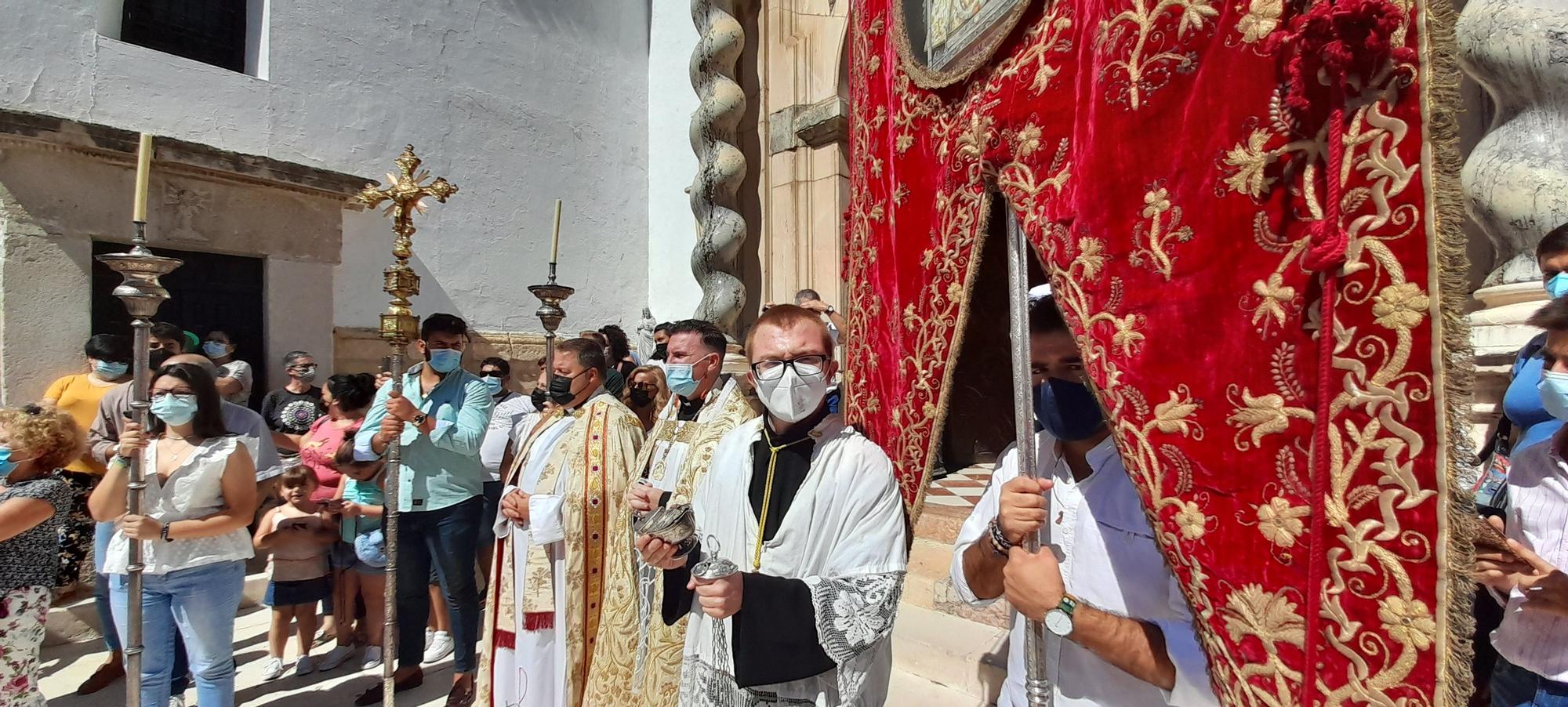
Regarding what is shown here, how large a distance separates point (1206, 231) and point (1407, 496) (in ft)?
1.32

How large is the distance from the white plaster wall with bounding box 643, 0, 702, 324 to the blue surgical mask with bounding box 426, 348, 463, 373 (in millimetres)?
4401

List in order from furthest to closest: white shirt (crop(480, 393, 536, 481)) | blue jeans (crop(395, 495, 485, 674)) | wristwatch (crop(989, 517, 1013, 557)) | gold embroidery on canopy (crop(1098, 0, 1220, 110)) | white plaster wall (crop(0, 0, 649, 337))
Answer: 1. white plaster wall (crop(0, 0, 649, 337))
2. white shirt (crop(480, 393, 536, 481))
3. blue jeans (crop(395, 495, 485, 674))
4. wristwatch (crop(989, 517, 1013, 557))
5. gold embroidery on canopy (crop(1098, 0, 1220, 110))

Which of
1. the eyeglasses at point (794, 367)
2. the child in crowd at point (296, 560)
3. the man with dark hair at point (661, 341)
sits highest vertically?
the man with dark hair at point (661, 341)

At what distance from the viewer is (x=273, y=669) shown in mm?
4613

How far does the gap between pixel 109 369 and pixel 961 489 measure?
5778 mm

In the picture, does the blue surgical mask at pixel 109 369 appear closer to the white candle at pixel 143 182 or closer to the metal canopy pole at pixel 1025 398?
the white candle at pixel 143 182

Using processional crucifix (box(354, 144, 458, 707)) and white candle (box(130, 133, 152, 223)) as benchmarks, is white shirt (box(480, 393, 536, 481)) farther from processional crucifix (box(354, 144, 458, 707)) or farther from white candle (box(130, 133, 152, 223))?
white candle (box(130, 133, 152, 223))

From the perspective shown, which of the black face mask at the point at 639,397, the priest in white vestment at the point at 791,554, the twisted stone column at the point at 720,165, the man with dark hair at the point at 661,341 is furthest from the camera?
the twisted stone column at the point at 720,165

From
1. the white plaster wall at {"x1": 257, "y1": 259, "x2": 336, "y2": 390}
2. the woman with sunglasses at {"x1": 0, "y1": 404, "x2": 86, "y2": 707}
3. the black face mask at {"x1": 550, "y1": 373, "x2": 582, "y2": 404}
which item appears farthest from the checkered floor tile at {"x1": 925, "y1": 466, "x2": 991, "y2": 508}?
the white plaster wall at {"x1": 257, "y1": 259, "x2": 336, "y2": 390}

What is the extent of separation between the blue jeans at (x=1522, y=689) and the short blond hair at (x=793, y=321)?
2.05 meters

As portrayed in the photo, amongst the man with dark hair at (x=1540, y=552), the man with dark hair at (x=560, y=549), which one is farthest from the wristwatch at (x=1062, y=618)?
the man with dark hair at (x=560, y=549)

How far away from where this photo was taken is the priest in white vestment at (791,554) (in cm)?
178

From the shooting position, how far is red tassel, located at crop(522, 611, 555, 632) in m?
3.39

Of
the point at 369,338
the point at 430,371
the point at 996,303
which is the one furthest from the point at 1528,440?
the point at 369,338
